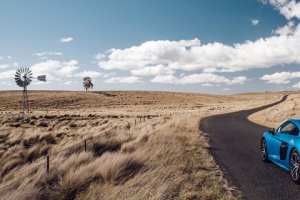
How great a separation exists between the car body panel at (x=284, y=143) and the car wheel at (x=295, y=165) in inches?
5.6

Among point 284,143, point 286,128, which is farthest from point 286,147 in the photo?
point 286,128

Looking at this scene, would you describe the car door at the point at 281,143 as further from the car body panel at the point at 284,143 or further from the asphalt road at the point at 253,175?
the asphalt road at the point at 253,175

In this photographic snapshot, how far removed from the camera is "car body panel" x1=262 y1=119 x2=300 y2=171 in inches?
257

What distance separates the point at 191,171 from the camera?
289 inches

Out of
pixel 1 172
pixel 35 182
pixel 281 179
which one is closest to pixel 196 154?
pixel 281 179

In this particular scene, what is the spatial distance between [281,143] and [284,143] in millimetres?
190

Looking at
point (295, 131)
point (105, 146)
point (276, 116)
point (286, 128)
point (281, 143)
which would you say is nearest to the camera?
point (295, 131)

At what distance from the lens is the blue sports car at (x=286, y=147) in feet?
20.5

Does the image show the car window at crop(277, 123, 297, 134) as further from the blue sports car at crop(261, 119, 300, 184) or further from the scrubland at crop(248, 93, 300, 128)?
the scrubland at crop(248, 93, 300, 128)

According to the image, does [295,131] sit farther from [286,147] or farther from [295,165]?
[295,165]

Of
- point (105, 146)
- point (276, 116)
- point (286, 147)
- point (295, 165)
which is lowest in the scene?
point (105, 146)

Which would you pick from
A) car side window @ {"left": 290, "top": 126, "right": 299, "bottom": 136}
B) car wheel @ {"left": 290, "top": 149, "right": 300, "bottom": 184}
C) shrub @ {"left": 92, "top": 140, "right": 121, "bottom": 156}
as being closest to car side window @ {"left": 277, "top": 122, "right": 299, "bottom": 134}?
car side window @ {"left": 290, "top": 126, "right": 299, "bottom": 136}

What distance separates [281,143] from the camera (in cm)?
707

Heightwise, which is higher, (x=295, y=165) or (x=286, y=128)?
(x=286, y=128)
